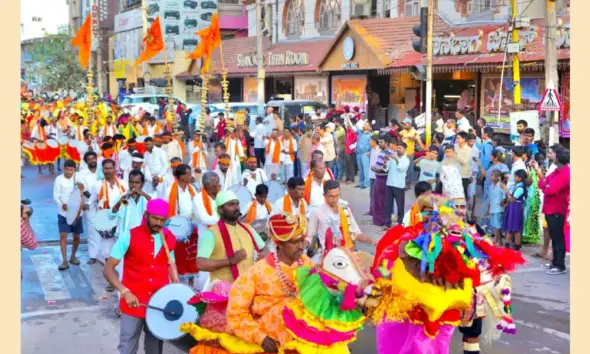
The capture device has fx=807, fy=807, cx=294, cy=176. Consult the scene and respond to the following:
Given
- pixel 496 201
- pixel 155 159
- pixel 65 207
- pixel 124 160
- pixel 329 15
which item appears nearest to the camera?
pixel 65 207

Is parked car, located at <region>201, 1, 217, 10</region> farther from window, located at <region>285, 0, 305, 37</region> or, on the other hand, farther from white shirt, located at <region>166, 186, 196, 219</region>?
white shirt, located at <region>166, 186, 196, 219</region>

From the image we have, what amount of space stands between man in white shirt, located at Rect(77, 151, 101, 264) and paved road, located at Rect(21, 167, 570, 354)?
30 centimetres

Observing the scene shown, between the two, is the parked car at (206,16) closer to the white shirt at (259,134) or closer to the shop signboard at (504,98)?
the shop signboard at (504,98)

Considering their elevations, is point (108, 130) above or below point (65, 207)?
above

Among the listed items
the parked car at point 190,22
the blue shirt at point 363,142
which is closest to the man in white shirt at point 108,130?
the blue shirt at point 363,142

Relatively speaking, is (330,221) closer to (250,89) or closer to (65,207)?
(65,207)

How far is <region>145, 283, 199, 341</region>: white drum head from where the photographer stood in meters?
6.20

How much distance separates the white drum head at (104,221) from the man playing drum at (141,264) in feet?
14.0

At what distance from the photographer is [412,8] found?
31016 mm

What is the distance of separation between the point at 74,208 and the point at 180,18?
47956mm

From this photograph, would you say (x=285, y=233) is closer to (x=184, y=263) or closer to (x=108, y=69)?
(x=184, y=263)

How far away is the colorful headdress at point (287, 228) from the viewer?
17.2 ft

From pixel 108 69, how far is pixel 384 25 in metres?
47.1

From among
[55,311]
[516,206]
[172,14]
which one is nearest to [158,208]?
[55,311]
